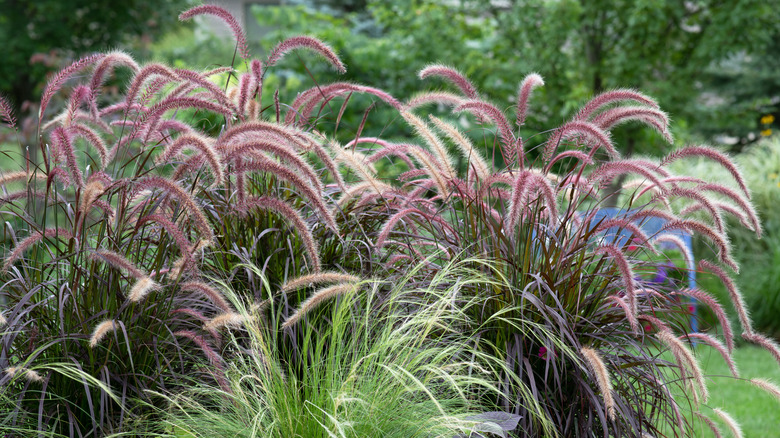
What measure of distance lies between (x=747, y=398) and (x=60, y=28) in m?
16.5

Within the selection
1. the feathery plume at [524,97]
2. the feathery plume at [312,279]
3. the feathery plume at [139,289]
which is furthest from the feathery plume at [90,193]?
the feathery plume at [524,97]

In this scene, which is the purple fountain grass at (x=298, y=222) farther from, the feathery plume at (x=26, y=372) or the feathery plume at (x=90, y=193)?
Answer: the feathery plume at (x=26, y=372)

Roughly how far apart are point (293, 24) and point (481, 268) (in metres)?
9.47

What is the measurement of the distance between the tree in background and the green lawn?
1527cm

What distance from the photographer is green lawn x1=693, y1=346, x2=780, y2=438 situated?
14.8 feet

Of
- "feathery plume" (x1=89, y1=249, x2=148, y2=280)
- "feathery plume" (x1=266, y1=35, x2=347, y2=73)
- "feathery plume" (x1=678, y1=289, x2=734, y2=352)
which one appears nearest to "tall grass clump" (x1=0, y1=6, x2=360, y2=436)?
"feathery plume" (x1=89, y1=249, x2=148, y2=280)

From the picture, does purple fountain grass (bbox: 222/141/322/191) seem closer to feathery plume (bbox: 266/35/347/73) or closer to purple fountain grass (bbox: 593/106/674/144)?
feathery plume (bbox: 266/35/347/73)

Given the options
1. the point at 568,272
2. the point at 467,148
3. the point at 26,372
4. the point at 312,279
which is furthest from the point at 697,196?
the point at 26,372

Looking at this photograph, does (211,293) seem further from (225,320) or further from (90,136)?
(90,136)

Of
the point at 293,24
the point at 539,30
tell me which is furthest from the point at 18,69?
the point at 539,30

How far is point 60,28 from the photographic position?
17.0 meters

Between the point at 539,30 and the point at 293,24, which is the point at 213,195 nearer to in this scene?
the point at 539,30

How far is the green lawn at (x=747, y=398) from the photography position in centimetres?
451

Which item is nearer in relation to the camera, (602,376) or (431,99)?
(602,376)
